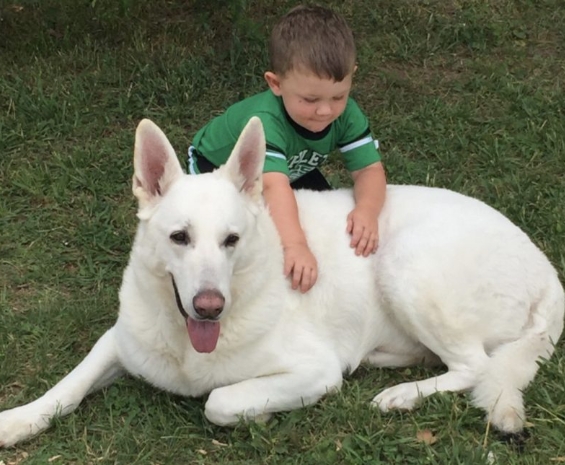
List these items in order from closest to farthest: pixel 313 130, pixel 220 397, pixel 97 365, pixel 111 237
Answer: pixel 220 397 → pixel 97 365 → pixel 313 130 → pixel 111 237

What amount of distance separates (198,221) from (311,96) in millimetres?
1144

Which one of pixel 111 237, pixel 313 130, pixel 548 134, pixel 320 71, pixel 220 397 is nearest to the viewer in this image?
pixel 220 397

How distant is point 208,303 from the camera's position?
2.91 m

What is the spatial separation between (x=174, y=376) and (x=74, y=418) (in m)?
0.47

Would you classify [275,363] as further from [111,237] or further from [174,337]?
[111,237]

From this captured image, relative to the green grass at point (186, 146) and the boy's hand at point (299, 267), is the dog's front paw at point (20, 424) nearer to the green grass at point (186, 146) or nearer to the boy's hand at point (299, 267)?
the green grass at point (186, 146)

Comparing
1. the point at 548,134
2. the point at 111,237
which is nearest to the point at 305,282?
the point at 111,237

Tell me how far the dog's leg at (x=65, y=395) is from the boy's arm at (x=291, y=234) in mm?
892

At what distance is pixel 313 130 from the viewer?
4.13m

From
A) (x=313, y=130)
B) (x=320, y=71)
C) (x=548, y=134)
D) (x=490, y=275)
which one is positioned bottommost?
(x=548, y=134)

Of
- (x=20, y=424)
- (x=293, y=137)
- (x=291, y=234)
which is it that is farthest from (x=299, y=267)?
(x=20, y=424)

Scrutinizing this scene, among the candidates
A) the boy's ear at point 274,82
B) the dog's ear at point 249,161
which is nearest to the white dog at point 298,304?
the dog's ear at point 249,161

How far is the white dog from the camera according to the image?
125 inches

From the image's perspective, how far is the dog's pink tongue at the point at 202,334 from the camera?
3.23 metres
